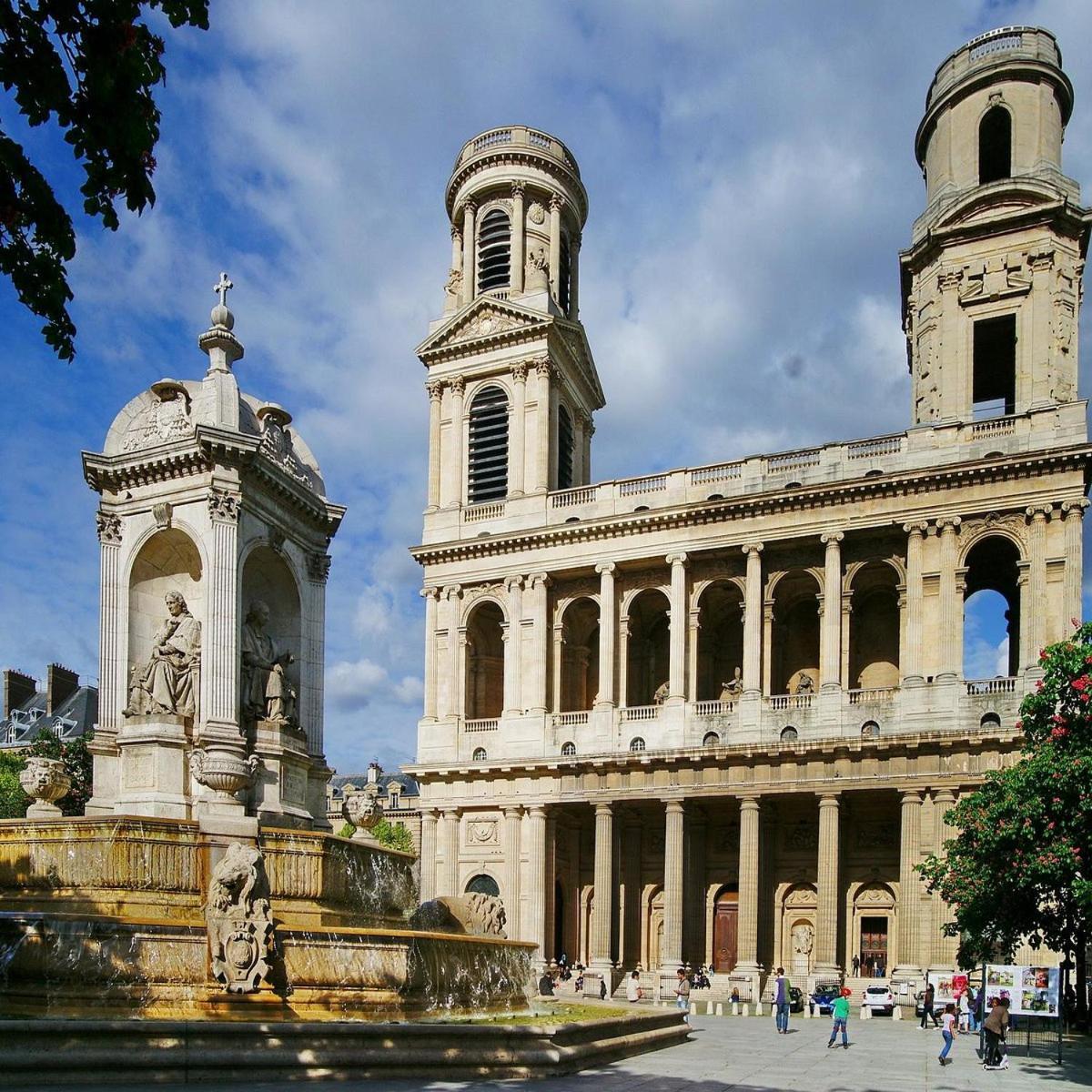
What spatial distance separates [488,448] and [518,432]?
2092 mm

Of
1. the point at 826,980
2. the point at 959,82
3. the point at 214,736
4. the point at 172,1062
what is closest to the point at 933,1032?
the point at 826,980

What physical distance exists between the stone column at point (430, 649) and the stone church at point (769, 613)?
118 millimetres

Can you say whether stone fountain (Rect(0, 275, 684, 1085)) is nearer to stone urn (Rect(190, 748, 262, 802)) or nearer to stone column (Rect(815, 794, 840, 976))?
stone urn (Rect(190, 748, 262, 802))

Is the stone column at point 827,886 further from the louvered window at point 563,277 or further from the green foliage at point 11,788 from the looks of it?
the green foliage at point 11,788

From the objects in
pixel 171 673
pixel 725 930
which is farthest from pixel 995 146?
pixel 171 673

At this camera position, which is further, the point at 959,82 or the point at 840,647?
the point at 959,82

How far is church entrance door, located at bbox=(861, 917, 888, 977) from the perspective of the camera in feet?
152

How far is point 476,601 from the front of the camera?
5394 cm

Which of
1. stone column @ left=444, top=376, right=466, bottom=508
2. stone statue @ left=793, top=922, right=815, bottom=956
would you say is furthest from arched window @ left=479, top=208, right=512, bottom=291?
stone statue @ left=793, top=922, right=815, bottom=956

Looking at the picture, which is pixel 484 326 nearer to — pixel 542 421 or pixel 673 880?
pixel 542 421

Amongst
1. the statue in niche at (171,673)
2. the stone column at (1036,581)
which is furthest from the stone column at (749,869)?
the statue in niche at (171,673)

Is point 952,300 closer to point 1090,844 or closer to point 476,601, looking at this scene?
point 476,601

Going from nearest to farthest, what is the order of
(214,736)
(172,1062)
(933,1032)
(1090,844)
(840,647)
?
(172,1062), (214,736), (1090,844), (933,1032), (840,647)

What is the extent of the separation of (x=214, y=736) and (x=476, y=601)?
36.0 metres
